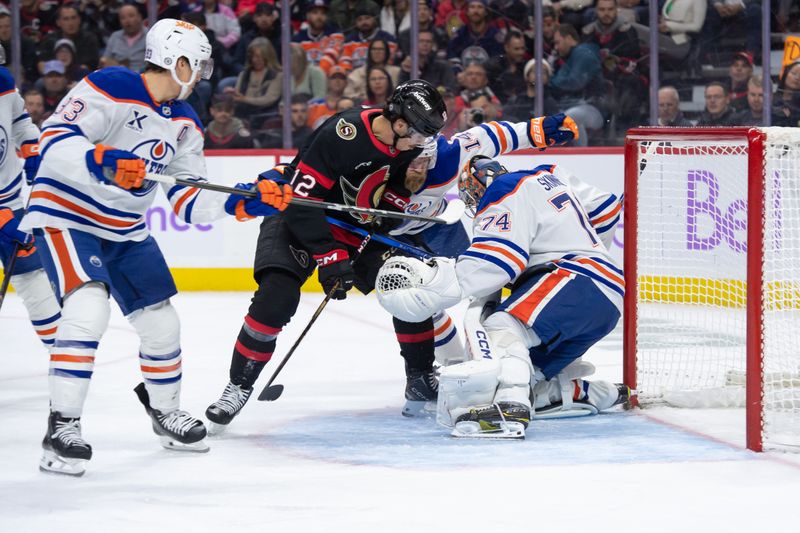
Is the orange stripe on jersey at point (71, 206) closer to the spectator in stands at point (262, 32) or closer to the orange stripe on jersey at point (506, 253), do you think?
the orange stripe on jersey at point (506, 253)

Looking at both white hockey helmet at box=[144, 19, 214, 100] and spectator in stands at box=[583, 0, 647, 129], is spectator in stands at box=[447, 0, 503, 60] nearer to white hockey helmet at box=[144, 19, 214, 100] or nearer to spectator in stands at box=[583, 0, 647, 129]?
spectator in stands at box=[583, 0, 647, 129]

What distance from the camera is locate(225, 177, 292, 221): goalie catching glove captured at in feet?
10.4

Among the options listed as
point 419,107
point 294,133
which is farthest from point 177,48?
point 294,133

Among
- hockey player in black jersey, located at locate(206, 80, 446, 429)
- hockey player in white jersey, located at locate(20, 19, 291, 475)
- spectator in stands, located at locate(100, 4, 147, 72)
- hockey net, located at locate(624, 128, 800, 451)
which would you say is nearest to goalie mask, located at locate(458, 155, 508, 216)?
hockey player in black jersey, located at locate(206, 80, 446, 429)

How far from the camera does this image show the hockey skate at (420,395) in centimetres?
379

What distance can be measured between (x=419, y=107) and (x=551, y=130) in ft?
2.15

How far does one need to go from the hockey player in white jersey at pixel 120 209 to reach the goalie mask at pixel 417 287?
15.7 inches

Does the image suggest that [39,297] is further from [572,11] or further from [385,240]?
[572,11]

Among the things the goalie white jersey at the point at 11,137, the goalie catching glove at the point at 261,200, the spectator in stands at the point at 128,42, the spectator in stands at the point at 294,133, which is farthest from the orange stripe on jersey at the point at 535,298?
the spectator in stands at the point at 128,42

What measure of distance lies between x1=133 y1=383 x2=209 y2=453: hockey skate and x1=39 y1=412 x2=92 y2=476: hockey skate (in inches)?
11.4

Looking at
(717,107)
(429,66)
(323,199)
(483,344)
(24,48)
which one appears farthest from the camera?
(24,48)

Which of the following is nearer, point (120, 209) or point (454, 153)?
point (120, 209)

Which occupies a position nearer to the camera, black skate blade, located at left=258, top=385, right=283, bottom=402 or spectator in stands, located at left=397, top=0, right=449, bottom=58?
black skate blade, located at left=258, top=385, right=283, bottom=402

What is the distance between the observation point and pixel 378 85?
288 inches
